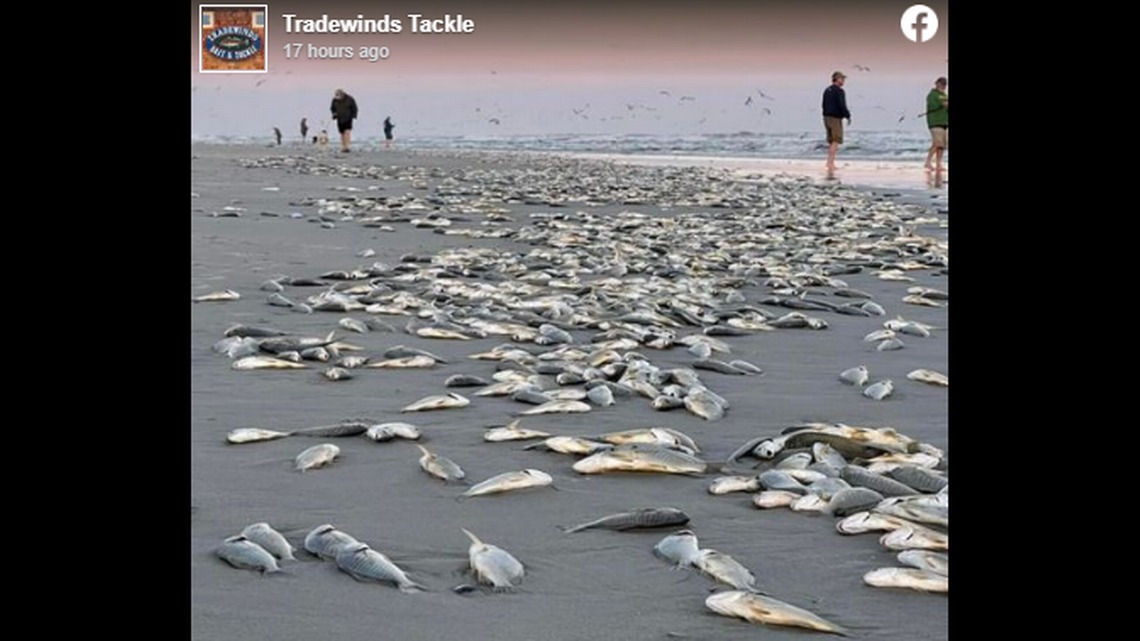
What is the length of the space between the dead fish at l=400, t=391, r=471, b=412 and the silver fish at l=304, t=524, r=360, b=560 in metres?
1.49

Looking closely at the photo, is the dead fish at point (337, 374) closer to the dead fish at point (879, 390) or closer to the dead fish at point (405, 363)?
the dead fish at point (405, 363)

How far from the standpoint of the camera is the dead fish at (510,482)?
3377mm

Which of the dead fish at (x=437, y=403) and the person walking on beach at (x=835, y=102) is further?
the person walking on beach at (x=835, y=102)

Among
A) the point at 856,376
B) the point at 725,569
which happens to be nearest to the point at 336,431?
the point at 725,569

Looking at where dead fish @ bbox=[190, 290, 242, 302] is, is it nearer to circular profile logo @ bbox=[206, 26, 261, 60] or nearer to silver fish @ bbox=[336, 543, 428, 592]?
circular profile logo @ bbox=[206, 26, 261, 60]

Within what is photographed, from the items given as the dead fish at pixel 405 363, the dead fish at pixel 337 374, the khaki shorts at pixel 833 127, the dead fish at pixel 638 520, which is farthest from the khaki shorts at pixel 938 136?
the dead fish at pixel 638 520

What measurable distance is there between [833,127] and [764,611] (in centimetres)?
1978

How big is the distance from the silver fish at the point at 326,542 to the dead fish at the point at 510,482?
0.52 m

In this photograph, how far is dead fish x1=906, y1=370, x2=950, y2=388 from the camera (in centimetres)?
507

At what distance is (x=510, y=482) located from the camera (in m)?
3.41

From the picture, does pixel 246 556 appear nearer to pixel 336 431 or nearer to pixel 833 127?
pixel 336 431
